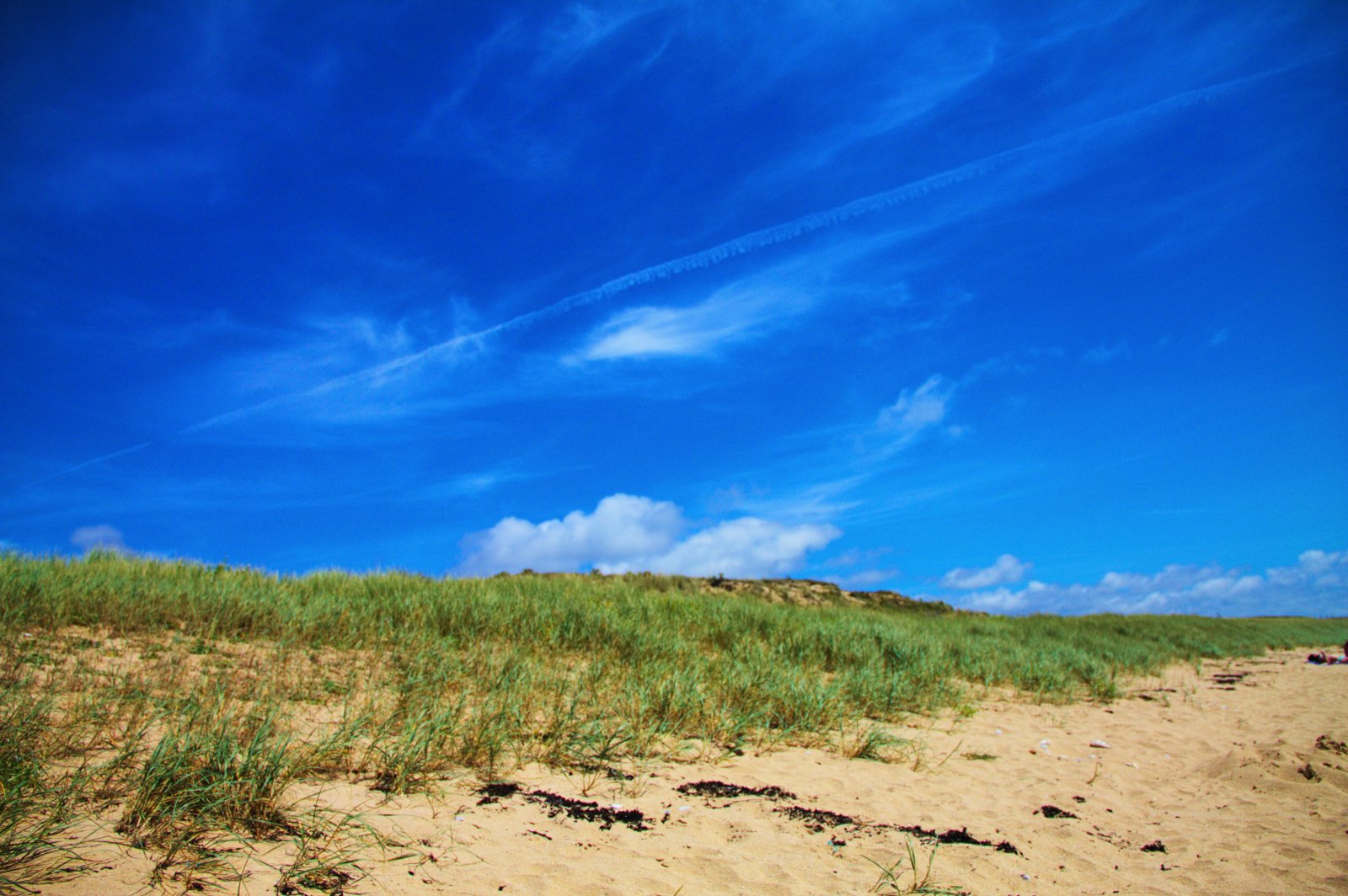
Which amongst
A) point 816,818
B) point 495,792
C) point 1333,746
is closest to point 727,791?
point 816,818

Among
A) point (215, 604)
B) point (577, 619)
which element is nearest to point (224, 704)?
point (215, 604)

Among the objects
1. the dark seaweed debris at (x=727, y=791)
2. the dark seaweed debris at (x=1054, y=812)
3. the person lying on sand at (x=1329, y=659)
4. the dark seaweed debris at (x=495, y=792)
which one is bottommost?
the dark seaweed debris at (x=1054, y=812)

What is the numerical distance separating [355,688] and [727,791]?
350cm

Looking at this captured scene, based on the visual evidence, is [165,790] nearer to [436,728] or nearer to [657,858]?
[436,728]

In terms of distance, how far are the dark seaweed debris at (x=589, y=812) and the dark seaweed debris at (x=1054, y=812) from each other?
2.96 metres

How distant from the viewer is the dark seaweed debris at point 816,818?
14.7 feet

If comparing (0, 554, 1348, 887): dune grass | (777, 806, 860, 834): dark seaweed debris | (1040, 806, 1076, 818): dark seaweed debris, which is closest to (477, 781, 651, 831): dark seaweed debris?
(0, 554, 1348, 887): dune grass

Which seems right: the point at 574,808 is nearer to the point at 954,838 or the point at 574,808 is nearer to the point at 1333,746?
the point at 954,838

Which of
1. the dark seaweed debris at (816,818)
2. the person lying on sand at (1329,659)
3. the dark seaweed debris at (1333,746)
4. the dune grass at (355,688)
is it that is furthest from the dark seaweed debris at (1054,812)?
the person lying on sand at (1329,659)

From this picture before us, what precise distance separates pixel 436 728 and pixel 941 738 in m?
5.20

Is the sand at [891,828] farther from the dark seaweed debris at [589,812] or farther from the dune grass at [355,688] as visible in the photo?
Answer: the dune grass at [355,688]

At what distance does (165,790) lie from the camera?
355cm

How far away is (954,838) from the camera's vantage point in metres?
4.44

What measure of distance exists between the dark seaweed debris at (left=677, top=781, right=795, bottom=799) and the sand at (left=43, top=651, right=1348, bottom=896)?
59mm
